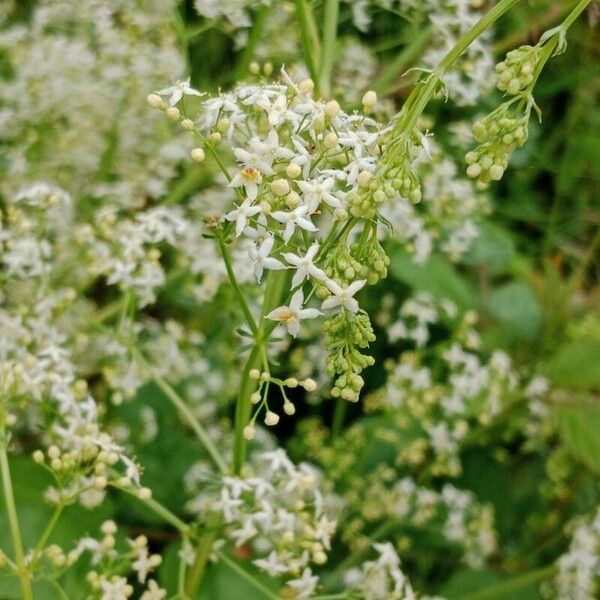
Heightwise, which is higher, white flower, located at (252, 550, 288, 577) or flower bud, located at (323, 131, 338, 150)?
flower bud, located at (323, 131, 338, 150)

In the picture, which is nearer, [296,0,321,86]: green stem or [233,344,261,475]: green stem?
[233,344,261,475]: green stem

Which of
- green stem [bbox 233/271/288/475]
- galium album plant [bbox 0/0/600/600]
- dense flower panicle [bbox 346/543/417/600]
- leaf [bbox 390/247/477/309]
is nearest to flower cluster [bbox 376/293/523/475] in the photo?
galium album plant [bbox 0/0/600/600]

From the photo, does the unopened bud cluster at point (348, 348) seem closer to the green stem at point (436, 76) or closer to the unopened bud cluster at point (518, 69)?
the green stem at point (436, 76)

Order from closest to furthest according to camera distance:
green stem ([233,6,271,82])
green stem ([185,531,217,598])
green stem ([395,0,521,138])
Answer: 1. green stem ([395,0,521,138])
2. green stem ([185,531,217,598])
3. green stem ([233,6,271,82])

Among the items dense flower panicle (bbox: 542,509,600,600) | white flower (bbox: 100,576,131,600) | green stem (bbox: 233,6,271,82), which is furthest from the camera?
dense flower panicle (bbox: 542,509,600,600)

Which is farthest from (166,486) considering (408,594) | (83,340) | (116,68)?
(116,68)

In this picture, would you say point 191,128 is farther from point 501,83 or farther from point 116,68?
point 116,68

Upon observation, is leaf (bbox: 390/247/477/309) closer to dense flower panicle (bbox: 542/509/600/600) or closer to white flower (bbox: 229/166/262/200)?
dense flower panicle (bbox: 542/509/600/600)
